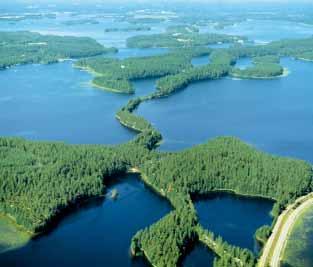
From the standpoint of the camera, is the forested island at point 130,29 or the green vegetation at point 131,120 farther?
the forested island at point 130,29

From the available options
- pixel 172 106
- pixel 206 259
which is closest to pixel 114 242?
pixel 206 259

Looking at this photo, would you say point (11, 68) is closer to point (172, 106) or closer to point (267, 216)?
point (172, 106)

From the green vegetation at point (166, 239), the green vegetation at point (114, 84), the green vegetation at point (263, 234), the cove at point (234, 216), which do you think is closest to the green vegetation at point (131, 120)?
the green vegetation at point (114, 84)

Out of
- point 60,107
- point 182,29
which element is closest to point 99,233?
point 60,107

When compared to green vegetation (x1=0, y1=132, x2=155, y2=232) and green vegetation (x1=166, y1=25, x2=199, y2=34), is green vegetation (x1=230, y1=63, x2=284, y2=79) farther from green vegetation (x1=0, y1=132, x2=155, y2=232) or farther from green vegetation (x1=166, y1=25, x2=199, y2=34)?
green vegetation (x1=166, y1=25, x2=199, y2=34)

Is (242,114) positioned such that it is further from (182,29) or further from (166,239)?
(182,29)

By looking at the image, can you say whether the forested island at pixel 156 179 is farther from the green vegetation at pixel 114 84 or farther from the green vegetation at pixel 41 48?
the green vegetation at pixel 41 48

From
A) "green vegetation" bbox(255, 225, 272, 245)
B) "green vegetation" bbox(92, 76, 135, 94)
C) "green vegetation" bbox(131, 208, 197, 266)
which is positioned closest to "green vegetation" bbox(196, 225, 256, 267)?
"green vegetation" bbox(131, 208, 197, 266)
